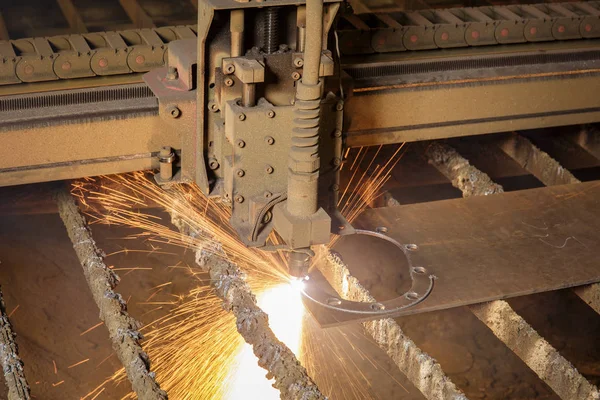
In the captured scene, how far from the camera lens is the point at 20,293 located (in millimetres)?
4598

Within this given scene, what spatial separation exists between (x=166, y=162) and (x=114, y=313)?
543 mm

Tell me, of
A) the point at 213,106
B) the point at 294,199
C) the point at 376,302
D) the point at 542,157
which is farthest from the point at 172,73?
the point at 542,157

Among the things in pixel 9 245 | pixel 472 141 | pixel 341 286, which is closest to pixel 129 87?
pixel 341 286

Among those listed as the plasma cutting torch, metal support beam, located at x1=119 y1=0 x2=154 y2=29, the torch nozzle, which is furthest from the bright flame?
metal support beam, located at x1=119 y1=0 x2=154 y2=29

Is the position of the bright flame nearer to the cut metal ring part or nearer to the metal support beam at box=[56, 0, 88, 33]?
the cut metal ring part

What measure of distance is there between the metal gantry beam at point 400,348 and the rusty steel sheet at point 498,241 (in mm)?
135

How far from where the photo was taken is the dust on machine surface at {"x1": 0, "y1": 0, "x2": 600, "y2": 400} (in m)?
2.98

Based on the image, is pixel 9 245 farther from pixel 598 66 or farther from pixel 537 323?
pixel 598 66

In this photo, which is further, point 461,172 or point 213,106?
point 461,172

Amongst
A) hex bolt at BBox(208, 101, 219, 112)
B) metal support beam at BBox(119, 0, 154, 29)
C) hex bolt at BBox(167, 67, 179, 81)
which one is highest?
metal support beam at BBox(119, 0, 154, 29)

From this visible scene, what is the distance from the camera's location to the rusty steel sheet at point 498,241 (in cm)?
325

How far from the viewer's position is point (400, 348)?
3.20 m

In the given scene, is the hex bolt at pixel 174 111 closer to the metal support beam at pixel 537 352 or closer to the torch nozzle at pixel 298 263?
the torch nozzle at pixel 298 263

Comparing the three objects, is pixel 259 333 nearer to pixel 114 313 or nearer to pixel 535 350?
pixel 114 313
